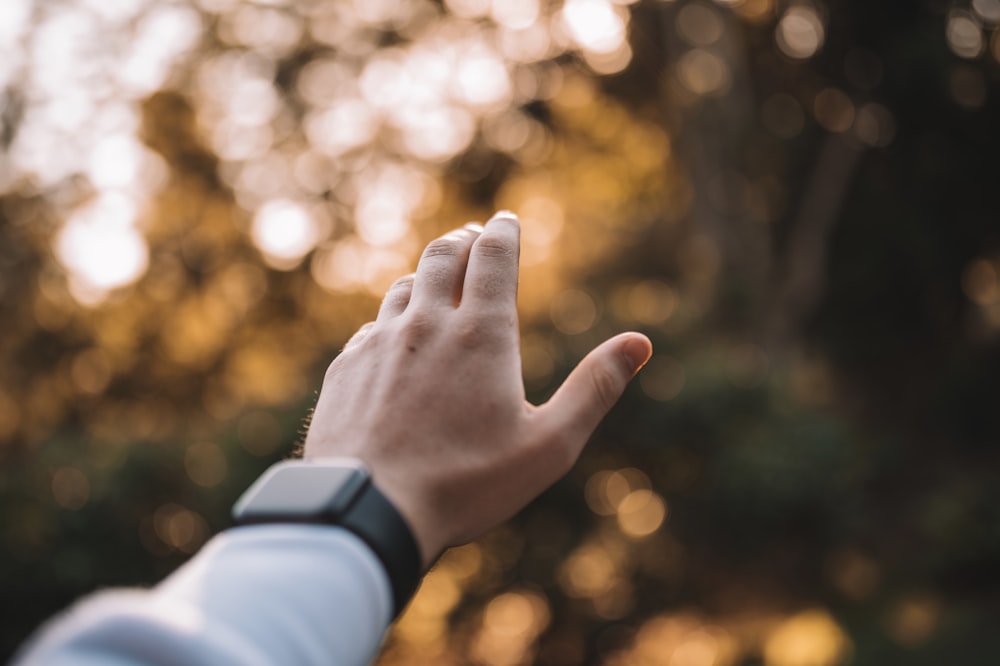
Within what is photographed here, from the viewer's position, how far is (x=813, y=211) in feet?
51.7

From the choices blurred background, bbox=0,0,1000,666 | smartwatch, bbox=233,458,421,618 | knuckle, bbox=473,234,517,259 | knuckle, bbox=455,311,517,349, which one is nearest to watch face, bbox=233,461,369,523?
smartwatch, bbox=233,458,421,618

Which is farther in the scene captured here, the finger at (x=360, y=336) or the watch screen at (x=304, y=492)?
the finger at (x=360, y=336)

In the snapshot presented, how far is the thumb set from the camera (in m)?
1.29

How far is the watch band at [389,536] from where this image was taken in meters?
0.96

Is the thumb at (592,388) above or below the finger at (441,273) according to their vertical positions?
below

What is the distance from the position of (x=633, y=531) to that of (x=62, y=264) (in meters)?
16.1

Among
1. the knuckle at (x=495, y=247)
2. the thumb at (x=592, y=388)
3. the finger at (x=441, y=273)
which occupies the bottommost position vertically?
the thumb at (x=592, y=388)

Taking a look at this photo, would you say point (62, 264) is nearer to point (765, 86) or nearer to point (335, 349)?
point (335, 349)

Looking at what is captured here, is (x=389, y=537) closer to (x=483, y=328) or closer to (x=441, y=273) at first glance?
(x=483, y=328)

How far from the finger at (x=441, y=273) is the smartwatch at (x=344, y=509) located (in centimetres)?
38

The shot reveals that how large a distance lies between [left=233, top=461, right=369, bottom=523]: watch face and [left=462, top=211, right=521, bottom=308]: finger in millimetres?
349

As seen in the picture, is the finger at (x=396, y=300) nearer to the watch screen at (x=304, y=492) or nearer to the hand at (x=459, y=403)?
the hand at (x=459, y=403)

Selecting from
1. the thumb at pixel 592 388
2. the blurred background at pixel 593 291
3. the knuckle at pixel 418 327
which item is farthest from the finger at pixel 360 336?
the blurred background at pixel 593 291

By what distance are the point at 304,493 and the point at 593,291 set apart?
43.0 ft
